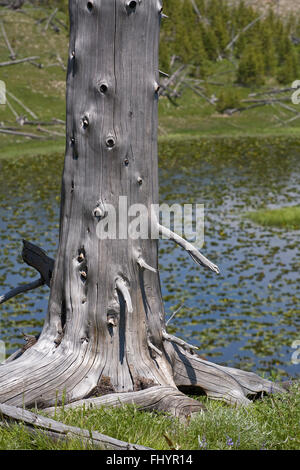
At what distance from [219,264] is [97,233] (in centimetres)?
829

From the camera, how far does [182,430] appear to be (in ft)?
14.5

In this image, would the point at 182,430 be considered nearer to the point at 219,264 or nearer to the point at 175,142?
the point at 219,264

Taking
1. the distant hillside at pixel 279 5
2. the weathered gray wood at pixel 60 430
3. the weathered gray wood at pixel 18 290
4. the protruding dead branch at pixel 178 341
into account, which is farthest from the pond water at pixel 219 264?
the distant hillside at pixel 279 5

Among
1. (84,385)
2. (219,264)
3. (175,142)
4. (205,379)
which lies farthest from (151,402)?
Result: (175,142)

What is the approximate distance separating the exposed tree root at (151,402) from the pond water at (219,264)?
3424 mm

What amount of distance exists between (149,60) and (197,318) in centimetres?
580

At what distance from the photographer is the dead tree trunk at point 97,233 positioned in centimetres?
513

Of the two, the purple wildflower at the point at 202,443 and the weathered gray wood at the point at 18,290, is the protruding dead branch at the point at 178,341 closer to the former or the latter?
the purple wildflower at the point at 202,443

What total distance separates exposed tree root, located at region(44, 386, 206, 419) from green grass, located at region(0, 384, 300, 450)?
14 cm

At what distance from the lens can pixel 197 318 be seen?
405 inches

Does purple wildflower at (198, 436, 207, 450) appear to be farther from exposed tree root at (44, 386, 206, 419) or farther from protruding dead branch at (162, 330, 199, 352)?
protruding dead branch at (162, 330, 199, 352)

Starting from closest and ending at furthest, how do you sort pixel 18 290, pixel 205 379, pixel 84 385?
pixel 84 385, pixel 205 379, pixel 18 290
